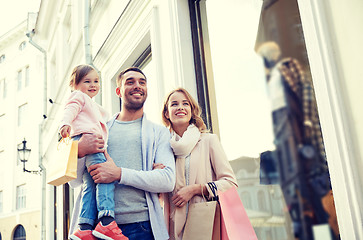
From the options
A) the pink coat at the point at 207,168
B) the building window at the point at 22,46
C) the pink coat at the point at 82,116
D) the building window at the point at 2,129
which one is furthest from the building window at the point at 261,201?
the building window at the point at 22,46

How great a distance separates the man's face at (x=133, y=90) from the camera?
203 centimetres

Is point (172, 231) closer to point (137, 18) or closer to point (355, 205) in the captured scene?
point (355, 205)

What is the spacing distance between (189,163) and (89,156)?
59cm

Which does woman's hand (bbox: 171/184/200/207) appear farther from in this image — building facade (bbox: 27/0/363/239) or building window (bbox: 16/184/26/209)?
building window (bbox: 16/184/26/209)

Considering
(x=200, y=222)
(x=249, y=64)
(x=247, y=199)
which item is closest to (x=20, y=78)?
(x=249, y=64)

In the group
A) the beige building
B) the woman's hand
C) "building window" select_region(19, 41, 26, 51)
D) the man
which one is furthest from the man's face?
"building window" select_region(19, 41, 26, 51)

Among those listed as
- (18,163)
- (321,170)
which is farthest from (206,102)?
(18,163)

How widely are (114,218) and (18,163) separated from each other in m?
22.9

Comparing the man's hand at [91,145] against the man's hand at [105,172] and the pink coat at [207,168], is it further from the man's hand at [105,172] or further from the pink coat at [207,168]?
the pink coat at [207,168]

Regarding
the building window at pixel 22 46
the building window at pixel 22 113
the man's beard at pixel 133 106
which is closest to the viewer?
the man's beard at pixel 133 106

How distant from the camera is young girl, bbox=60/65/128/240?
1715 mm

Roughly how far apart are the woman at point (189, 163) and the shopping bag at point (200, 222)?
49 mm

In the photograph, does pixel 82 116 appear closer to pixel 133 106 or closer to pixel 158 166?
pixel 133 106

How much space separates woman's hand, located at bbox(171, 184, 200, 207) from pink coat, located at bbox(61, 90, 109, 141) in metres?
0.51
